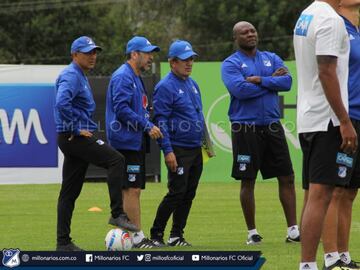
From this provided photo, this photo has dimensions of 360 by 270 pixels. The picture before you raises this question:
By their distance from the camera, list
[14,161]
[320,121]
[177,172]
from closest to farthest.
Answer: [320,121] < [177,172] < [14,161]

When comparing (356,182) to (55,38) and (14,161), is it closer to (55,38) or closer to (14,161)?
(14,161)

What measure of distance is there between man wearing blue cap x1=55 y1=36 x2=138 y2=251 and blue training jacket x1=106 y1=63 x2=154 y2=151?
0.46m

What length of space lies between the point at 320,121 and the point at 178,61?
377cm

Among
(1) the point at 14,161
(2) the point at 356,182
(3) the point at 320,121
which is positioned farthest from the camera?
(1) the point at 14,161

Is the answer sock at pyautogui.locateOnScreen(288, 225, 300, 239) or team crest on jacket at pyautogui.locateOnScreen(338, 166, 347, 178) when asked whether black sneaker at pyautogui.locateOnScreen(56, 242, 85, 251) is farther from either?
team crest on jacket at pyautogui.locateOnScreen(338, 166, 347, 178)

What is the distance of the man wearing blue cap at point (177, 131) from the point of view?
1152 centimetres

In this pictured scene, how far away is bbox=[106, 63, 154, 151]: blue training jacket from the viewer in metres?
11.3

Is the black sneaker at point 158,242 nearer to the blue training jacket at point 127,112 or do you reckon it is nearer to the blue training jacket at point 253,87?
the blue training jacket at point 127,112

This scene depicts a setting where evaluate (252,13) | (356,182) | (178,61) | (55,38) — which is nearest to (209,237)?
(178,61)

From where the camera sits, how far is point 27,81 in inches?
834

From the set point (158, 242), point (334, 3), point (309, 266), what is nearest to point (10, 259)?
point (309, 266)

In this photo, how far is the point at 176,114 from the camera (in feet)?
38.1

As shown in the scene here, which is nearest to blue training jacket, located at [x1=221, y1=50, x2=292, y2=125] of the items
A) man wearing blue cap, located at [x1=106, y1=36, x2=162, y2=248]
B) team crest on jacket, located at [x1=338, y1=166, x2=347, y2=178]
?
man wearing blue cap, located at [x1=106, y1=36, x2=162, y2=248]

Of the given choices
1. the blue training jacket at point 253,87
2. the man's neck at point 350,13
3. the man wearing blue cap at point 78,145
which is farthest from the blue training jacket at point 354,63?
the man wearing blue cap at point 78,145
